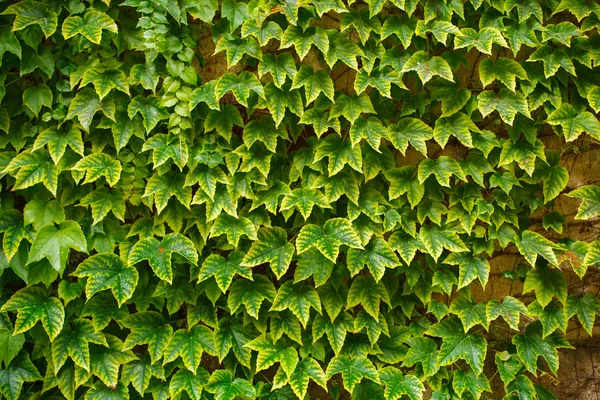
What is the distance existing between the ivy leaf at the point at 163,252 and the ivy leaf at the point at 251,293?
25 cm

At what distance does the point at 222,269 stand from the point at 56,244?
0.73m

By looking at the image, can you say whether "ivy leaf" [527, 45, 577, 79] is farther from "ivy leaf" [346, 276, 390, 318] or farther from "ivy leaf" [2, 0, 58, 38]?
"ivy leaf" [2, 0, 58, 38]

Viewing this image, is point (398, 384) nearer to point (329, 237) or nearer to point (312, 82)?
point (329, 237)

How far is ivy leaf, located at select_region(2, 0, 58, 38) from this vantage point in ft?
7.17

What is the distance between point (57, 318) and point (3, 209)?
561 mm

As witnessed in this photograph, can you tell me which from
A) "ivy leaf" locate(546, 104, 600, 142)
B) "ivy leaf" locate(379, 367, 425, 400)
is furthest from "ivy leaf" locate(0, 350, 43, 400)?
"ivy leaf" locate(546, 104, 600, 142)

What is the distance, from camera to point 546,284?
2441 millimetres

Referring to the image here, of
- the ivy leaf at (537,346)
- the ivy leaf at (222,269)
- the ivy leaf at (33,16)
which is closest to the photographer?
the ivy leaf at (33,16)

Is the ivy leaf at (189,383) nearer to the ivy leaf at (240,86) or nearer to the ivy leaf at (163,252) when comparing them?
the ivy leaf at (163,252)

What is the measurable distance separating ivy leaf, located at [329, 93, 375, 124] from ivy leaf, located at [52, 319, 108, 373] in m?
1.48

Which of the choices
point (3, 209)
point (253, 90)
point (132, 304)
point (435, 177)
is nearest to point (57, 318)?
point (132, 304)

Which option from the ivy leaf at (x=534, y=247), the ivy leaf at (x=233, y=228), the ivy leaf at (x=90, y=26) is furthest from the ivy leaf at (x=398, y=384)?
the ivy leaf at (x=90, y=26)

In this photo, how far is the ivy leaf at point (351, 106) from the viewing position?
7.68ft

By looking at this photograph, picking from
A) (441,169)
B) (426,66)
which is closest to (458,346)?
(441,169)
